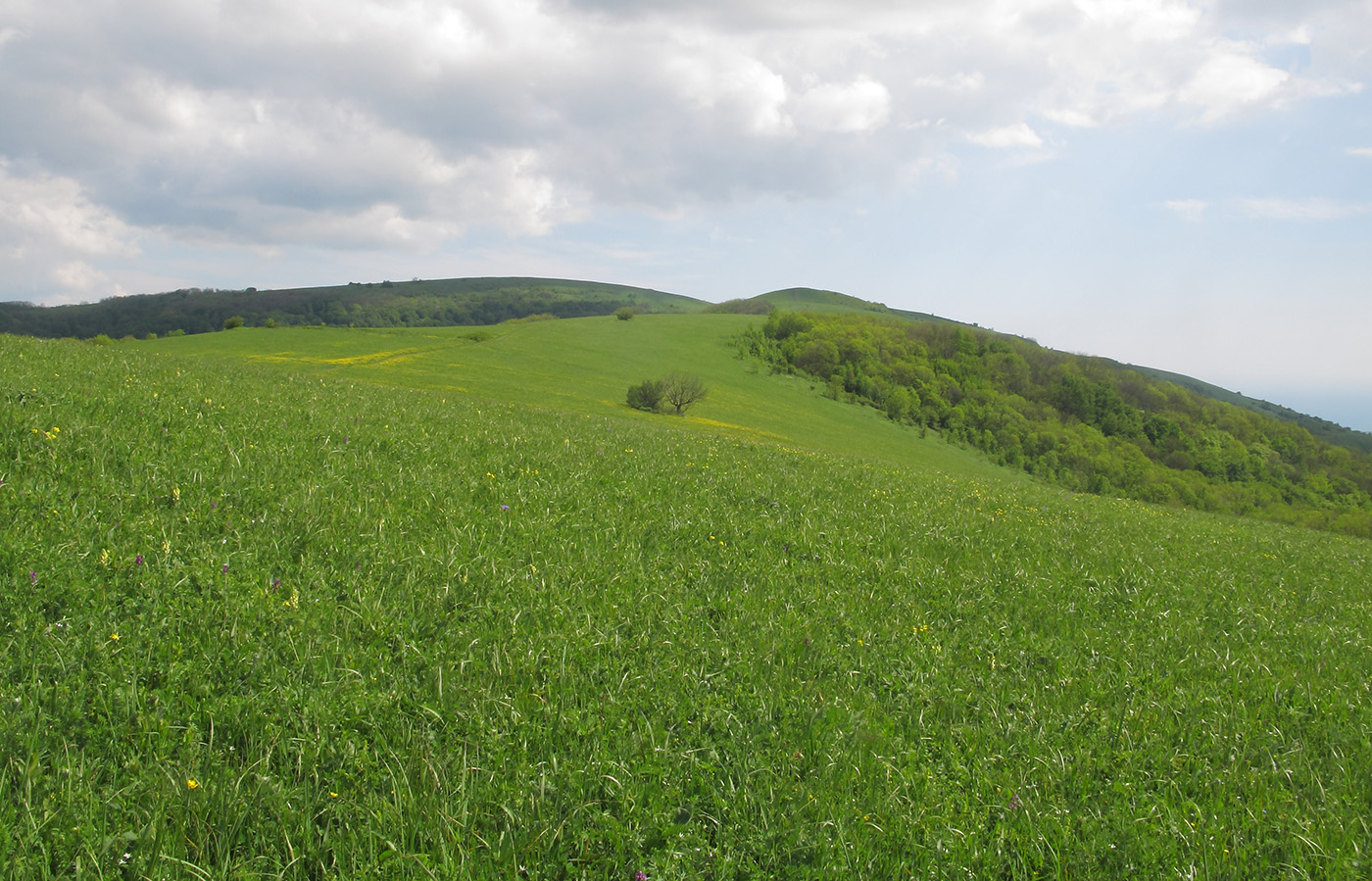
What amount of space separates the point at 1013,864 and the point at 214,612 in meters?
4.88

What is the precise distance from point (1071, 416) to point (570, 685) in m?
122

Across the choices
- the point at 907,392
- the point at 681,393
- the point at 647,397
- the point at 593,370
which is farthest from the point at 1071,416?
the point at 647,397

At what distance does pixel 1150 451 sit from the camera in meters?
106

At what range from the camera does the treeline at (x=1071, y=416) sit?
91.4 metres

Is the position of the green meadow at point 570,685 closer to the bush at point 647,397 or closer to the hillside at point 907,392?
the hillside at point 907,392

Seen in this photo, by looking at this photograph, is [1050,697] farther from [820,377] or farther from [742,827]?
[820,377]

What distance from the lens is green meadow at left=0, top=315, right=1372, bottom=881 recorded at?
10.2ft

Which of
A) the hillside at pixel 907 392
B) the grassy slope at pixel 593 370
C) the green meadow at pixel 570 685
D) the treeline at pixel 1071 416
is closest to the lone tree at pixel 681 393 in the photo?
the grassy slope at pixel 593 370

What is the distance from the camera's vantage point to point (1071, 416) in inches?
4286

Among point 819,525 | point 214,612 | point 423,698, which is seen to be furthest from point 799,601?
point 214,612

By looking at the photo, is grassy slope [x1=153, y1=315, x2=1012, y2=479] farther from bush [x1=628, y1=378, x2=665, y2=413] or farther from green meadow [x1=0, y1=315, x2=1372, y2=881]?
green meadow [x1=0, y1=315, x2=1372, y2=881]

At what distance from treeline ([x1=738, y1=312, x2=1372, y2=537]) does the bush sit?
43.5m

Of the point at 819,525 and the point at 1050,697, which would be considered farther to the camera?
the point at 819,525

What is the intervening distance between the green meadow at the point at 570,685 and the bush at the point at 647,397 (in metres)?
53.2
